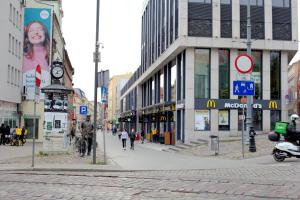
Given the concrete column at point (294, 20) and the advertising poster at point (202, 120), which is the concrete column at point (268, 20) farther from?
the advertising poster at point (202, 120)

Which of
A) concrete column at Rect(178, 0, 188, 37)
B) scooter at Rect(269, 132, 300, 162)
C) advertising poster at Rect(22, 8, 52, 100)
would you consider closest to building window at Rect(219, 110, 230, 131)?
concrete column at Rect(178, 0, 188, 37)

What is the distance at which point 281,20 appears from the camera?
43.2 metres

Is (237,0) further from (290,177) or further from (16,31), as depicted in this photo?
(290,177)

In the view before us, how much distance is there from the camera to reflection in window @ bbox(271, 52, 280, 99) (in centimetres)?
4347

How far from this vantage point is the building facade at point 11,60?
155 feet

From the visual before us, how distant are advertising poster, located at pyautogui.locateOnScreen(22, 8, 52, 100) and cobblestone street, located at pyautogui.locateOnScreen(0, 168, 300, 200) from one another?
42.1 m

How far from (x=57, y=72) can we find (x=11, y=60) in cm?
2446

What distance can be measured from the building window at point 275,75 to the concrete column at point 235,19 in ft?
13.3

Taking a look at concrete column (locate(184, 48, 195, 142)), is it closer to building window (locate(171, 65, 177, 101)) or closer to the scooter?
building window (locate(171, 65, 177, 101))

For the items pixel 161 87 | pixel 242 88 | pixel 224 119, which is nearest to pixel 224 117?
pixel 224 119

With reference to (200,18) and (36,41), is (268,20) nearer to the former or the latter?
(200,18)

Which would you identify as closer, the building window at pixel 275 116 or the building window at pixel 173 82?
the building window at pixel 275 116

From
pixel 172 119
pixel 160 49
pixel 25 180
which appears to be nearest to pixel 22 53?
pixel 160 49

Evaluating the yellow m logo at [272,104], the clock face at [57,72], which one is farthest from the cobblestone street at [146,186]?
the yellow m logo at [272,104]
